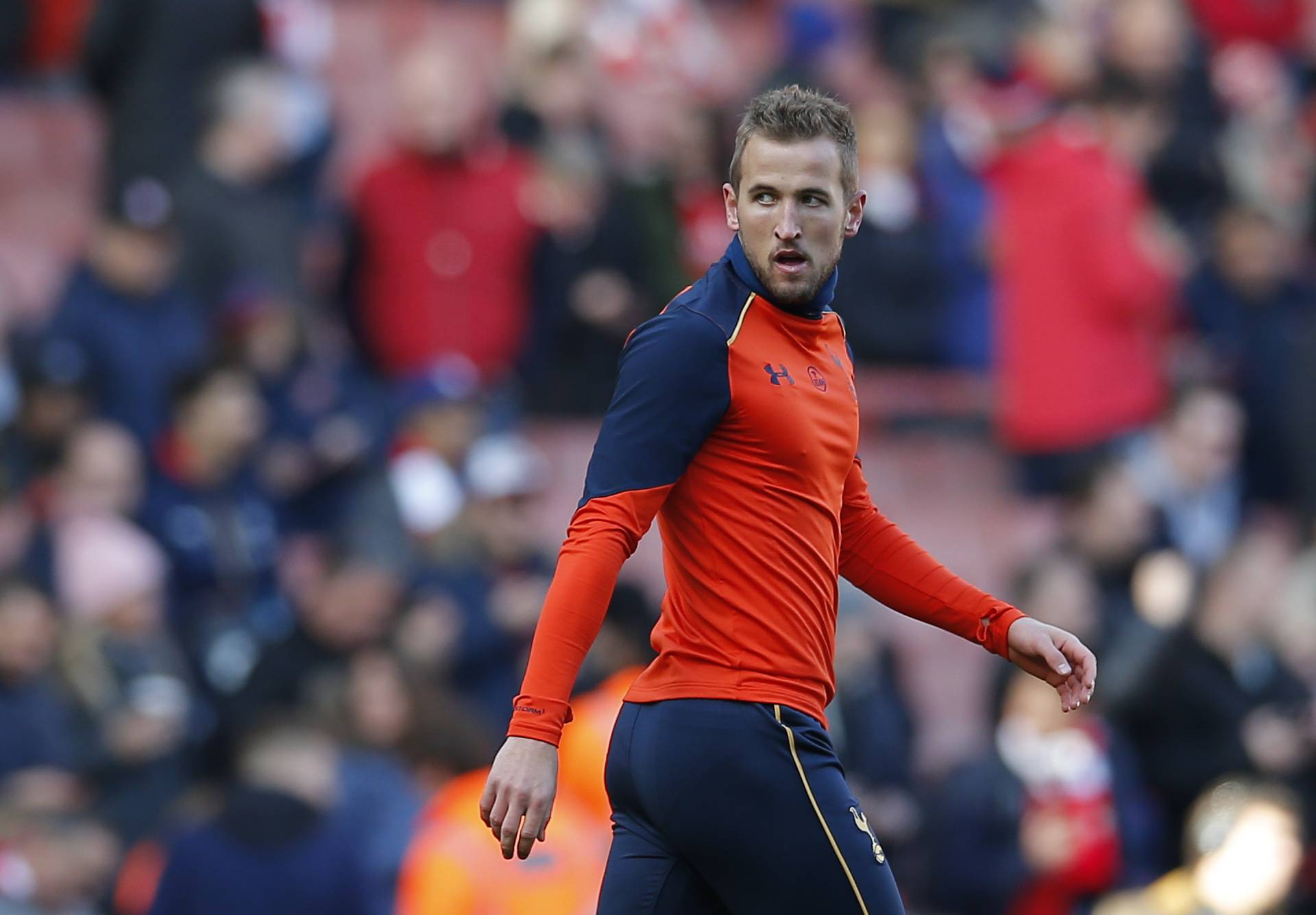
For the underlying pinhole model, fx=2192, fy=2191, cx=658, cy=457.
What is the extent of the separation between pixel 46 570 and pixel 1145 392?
5131mm

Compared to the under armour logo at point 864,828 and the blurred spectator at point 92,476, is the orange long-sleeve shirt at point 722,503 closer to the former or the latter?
the under armour logo at point 864,828

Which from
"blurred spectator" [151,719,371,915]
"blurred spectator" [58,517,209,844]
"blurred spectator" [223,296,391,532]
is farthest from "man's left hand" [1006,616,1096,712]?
"blurred spectator" [223,296,391,532]

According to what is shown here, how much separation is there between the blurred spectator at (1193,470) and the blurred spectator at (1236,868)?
2.61m

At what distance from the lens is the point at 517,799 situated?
3.21 metres

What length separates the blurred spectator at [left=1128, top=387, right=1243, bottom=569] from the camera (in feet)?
32.8

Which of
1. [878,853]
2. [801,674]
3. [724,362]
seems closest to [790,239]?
[724,362]

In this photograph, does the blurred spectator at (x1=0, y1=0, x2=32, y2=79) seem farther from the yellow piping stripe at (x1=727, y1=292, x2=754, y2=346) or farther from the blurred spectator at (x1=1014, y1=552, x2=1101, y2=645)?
the yellow piping stripe at (x1=727, y1=292, x2=754, y2=346)

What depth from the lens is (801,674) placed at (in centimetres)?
358

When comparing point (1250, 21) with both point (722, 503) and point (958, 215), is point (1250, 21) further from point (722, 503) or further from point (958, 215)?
point (722, 503)

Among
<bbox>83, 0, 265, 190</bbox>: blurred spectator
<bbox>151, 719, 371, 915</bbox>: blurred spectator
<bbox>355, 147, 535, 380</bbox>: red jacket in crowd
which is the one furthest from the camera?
<bbox>355, 147, 535, 380</bbox>: red jacket in crowd

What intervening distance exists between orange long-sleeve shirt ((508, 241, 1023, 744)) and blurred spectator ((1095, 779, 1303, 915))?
355 centimetres

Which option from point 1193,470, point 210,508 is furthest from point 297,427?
point 1193,470

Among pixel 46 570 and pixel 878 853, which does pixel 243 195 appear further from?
pixel 878 853

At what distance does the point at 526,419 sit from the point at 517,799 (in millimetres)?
6567
